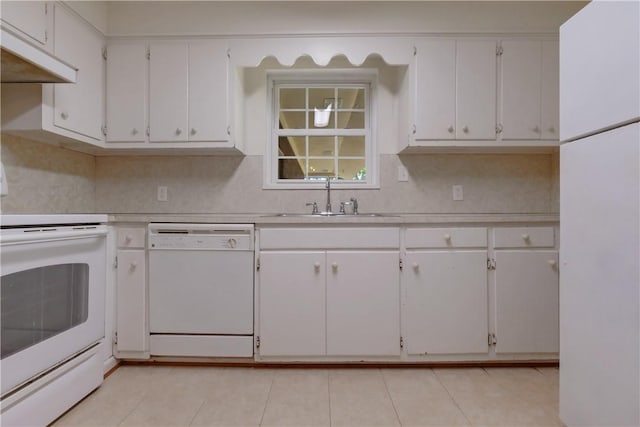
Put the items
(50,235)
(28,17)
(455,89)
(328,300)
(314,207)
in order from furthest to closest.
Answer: (314,207), (455,89), (328,300), (28,17), (50,235)

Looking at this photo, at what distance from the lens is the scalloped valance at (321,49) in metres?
2.19

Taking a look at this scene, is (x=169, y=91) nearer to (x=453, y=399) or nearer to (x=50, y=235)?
(x=50, y=235)

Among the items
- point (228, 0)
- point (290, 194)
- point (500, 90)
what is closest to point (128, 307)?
point (290, 194)

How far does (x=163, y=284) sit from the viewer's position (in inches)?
76.8

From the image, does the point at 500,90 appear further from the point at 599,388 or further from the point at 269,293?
the point at 269,293

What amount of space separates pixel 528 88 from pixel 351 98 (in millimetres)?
1253

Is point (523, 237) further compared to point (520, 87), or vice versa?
point (520, 87)

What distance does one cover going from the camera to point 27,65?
4.93 feet

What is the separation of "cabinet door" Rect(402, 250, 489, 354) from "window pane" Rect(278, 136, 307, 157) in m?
1.27

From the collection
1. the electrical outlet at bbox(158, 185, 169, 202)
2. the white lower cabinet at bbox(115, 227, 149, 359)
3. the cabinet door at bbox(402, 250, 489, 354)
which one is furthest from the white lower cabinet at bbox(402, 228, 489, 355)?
the electrical outlet at bbox(158, 185, 169, 202)

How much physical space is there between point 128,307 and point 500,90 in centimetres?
276

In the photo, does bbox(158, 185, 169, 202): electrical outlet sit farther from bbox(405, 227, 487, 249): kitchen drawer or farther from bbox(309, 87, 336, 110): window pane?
bbox(405, 227, 487, 249): kitchen drawer

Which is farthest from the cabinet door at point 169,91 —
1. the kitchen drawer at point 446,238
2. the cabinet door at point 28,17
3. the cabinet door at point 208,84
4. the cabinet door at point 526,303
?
the cabinet door at point 526,303

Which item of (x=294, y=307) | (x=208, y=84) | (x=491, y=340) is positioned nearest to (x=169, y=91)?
(x=208, y=84)
